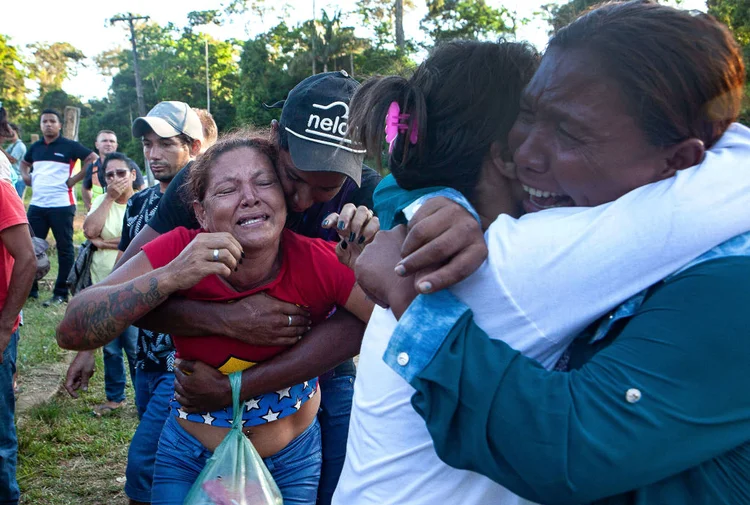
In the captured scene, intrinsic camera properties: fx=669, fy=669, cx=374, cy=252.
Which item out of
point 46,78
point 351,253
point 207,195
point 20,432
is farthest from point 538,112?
point 46,78

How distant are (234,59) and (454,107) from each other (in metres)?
60.8

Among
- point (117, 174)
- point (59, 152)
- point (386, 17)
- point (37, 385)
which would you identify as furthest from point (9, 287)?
point (386, 17)

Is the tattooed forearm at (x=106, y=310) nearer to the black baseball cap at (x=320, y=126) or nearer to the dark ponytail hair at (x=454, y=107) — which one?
the black baseball cap at (x=320, y=126)

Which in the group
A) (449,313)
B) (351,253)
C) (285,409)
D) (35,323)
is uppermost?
(449,313)

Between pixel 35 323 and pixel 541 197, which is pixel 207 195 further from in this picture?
pixel 35 323

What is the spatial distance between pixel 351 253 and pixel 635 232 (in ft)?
4.04

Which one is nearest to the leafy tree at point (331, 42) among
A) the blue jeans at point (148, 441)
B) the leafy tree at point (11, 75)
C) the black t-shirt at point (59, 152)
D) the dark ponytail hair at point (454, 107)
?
the leafy tree at point (11, 75)

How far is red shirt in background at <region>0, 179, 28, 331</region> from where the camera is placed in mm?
3619

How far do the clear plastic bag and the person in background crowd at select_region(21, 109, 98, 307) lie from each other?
8122 millimetres

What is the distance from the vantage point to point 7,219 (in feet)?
11.9

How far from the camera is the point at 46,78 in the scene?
5584cm

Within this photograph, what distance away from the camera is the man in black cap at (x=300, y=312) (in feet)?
7.61

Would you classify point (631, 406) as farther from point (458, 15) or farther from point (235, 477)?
point (458, 15)

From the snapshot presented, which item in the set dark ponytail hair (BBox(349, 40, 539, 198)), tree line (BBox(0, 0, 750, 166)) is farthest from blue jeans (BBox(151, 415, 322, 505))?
tree line (BBox(0, 0, 750, 166))
